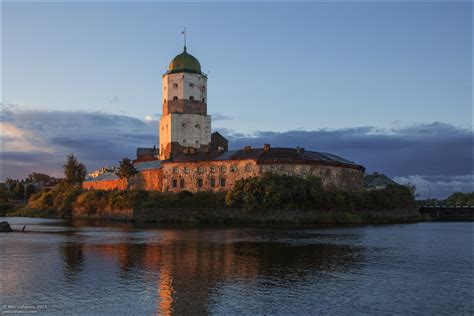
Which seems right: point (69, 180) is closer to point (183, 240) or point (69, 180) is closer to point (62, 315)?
point (183, 240)

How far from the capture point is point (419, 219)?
77.0 metres

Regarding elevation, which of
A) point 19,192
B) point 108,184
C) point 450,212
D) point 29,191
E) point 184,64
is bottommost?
point 450,212

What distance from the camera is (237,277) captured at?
2247 centimetres

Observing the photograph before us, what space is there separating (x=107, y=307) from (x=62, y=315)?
148 centimetres

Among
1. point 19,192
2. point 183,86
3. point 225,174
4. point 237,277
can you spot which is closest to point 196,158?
point 225,174

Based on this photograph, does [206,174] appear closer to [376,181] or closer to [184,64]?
[184,64]

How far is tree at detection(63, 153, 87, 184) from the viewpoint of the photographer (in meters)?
97.4

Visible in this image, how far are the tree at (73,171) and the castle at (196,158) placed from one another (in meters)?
2.76

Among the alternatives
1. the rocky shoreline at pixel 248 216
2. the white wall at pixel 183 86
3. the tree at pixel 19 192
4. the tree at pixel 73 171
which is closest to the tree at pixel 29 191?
the tree at pixel 19 192

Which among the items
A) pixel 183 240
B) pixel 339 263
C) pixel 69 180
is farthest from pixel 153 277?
pixel 69 180

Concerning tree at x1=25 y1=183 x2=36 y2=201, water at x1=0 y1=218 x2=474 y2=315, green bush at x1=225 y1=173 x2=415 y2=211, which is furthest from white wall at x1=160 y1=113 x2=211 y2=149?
tree at x1=25 y1=183 x2=36 y2=201

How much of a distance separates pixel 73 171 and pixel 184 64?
3021cm

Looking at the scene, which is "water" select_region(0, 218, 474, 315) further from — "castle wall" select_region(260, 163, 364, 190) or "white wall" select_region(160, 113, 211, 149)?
"white wall" select_region(160, 113, 211, 149)

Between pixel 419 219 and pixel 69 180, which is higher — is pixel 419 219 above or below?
below
